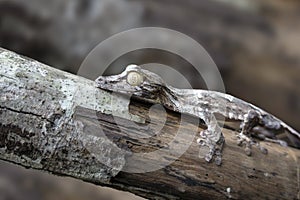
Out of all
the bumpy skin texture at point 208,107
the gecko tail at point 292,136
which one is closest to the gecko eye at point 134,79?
the bumpy skin texture at point 208,107

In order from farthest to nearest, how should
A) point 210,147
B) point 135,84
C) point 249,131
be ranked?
point 249,131
point 135,84
point 210,147

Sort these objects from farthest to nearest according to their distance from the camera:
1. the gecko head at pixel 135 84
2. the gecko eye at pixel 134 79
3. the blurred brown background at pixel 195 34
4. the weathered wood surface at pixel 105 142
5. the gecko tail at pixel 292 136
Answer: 1. the blurred brown background at pixel 195 34
2. the gecko tail at pixel 292 136
3. the gecko eye at pixel 134 79
4. the gecko head at pixel 135 84
5. the weathered wood surface at pixel 105 142

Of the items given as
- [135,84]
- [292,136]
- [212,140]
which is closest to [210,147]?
[212,140]

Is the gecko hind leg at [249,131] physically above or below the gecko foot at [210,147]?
above

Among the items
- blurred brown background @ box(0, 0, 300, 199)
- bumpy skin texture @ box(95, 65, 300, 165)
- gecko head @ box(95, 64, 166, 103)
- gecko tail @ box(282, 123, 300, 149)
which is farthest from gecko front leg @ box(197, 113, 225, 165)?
blurred brown background @ box(0, 0, 300, 199)

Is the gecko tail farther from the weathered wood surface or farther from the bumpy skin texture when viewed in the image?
the weathered wood surface

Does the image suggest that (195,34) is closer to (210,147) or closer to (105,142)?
(210,147)

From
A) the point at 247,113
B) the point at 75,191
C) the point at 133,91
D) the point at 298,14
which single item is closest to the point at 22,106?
the point at 133,91

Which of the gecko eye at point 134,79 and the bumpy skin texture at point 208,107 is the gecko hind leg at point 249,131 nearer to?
the bumpy skin texture at point 208,107
